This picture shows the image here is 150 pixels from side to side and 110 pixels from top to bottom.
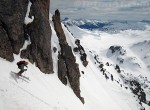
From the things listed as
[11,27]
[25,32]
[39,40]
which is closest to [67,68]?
[39,40]

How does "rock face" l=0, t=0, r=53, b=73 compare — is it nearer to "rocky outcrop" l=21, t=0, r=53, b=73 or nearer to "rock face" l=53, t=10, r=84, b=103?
"rocky outcrop" l=21, t=0, r=53, b=73

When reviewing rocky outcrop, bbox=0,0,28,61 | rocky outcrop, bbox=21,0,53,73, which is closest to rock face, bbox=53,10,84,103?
rocky outcrop, bbox=21,0,53,73

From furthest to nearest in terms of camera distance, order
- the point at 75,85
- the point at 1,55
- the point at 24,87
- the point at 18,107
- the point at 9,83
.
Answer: the point at 75,85
the point at 1,55
the point at 24,87
the point at 9,83
the point at 18,107

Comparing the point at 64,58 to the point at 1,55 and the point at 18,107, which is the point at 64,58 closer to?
the point at 1,55

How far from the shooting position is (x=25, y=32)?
182ft

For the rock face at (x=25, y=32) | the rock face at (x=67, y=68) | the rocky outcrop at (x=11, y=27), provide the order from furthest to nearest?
the rock face at (x=67, y=68)
the rock face at (x=25, y=32)
the rocky outcrop at (x=11, y=27)

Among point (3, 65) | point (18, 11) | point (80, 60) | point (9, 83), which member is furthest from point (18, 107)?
point (80, 60)

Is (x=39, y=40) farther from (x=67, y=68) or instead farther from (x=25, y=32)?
(x=67, y=68)

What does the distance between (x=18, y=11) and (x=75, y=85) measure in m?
27.4

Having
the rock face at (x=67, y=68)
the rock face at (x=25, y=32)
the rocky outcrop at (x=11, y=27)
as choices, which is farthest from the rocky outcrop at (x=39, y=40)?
the rock face at (x=67, y=68)

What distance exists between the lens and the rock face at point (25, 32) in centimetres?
4871

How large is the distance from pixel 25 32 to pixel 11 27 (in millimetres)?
5450

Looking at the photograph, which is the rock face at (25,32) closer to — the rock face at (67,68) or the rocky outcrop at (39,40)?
the rocky outcrop at (39,40)

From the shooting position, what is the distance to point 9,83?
39.7 meters
